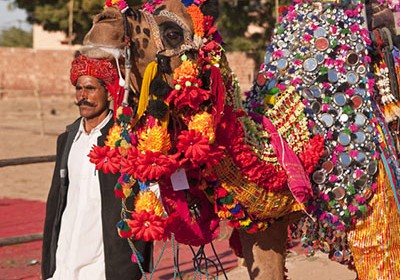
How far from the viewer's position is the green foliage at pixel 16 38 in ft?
202

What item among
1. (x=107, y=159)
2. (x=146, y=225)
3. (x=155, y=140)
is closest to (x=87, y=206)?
(x=107, y=159)

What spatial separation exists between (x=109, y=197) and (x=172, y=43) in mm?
1450

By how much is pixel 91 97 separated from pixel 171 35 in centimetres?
151

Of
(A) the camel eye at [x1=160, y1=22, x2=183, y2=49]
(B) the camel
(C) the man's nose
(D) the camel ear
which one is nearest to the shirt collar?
(C) the man's nose

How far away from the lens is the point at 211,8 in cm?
333

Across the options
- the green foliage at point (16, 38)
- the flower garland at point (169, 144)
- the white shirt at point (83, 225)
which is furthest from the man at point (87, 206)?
the green foliage at point (16, 38)

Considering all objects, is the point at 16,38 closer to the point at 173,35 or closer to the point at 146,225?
the point at 173,35

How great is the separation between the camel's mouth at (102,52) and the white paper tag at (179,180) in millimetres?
546

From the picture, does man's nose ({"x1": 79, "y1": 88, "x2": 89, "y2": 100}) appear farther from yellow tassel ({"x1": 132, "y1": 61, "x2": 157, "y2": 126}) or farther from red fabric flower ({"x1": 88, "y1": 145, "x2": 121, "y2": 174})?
yellow tassel ({"x1": 132, "y1": 61, "x2": 157, "y2": 126})

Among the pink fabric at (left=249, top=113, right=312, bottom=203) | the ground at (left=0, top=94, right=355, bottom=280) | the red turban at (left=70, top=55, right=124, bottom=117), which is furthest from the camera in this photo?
the ground at (left=0, top=94, right=355, bottom=280)

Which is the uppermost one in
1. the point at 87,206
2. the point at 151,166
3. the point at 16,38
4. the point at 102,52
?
the point at 16,38

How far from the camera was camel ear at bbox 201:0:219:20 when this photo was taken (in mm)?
3287

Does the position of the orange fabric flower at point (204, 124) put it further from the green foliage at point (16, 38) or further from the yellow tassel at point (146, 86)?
the green foliage at point (16, 38)

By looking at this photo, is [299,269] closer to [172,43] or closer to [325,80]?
[325,80]
